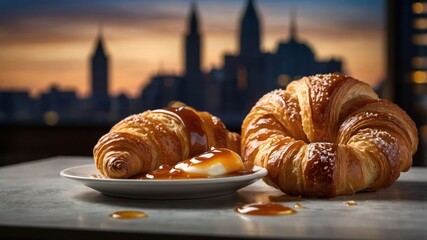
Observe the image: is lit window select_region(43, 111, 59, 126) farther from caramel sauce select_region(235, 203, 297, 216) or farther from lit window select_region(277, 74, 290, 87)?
caramel sauce select_region(235, 203, 297, 216)

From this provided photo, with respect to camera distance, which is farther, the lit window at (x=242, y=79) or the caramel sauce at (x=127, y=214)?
the lit window at (x=242, y=79)

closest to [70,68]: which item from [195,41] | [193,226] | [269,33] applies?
[195,41]

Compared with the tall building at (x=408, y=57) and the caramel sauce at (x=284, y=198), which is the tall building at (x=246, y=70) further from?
the caramel sauce at (x=284, y=198)

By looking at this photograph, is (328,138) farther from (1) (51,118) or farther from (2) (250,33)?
(1) (51,118)

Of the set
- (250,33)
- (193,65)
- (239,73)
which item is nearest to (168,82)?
(193,65)

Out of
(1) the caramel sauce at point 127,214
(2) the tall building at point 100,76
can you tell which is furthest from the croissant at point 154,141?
(2) the tall building at point 100,76

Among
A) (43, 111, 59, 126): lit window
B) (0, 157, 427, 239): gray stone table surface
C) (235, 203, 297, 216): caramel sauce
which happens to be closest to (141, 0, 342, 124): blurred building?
(43, 111, 59, 126): lit window

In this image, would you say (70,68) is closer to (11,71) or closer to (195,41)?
(11,71)
